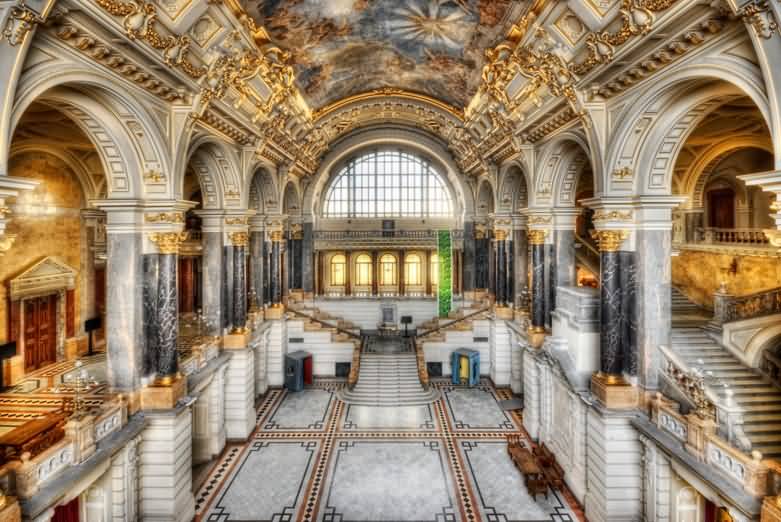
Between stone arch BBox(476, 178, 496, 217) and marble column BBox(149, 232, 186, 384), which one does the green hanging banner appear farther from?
marble column BBox(149, 232, 186, 384)

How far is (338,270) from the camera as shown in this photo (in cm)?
2664

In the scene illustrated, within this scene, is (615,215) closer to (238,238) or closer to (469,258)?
(238,238)

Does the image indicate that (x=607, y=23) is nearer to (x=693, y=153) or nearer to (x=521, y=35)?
(x=521, y=35)

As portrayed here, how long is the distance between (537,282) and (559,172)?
3.44 meters

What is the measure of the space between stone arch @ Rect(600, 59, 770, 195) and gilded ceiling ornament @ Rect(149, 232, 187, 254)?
8.42 metres

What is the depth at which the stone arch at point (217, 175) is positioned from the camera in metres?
12.0

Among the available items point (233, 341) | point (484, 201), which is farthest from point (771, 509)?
point (484, 201)

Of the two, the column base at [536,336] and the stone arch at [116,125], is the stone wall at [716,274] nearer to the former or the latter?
the column base at [536,336]

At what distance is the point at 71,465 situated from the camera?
6711 millimetres

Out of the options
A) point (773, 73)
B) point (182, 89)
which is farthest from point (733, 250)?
point (182, 89)

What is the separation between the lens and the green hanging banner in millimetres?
18828

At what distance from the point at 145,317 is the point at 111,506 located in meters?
Answer: 3.30

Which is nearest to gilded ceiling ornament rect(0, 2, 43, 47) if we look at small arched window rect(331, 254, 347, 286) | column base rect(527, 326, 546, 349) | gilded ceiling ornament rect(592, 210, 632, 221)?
gilded ceiling ornament rect(592, 210, 632, 221)

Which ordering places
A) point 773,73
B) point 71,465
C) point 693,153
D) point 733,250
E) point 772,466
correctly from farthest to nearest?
point 693,153
point 733,250
point 71,465
point 772,466
point 773,73
